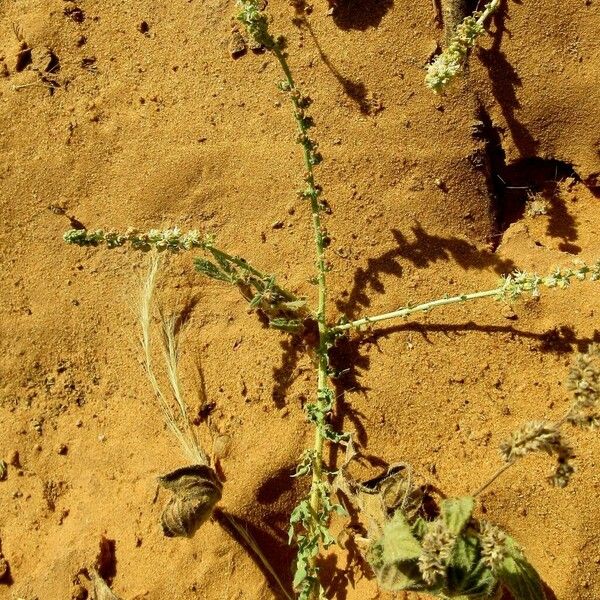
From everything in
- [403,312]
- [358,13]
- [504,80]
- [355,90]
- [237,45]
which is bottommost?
[403,312]

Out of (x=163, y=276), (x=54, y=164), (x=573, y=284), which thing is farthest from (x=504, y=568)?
(x=54, y=164)

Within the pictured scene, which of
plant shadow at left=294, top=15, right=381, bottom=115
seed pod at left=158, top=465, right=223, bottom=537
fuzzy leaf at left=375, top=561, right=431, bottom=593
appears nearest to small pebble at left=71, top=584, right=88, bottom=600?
seed pod at left=158, top=465, right=223, bottom=537

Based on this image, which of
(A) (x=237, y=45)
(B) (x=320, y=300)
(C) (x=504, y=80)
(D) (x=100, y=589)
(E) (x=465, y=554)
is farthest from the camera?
(A) (x=237, y=45)

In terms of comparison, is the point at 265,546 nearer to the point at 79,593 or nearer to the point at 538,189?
the point at 79,593

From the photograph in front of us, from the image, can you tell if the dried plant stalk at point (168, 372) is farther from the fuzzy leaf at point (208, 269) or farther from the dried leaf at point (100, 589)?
the dried leaf at point (100, 589)

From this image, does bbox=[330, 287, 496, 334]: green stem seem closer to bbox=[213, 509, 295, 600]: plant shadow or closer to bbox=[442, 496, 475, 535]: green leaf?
bbox=[442, 496, 475, 535]: green leaf

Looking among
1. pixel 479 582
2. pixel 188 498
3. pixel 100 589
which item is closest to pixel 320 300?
pixel 188 498
